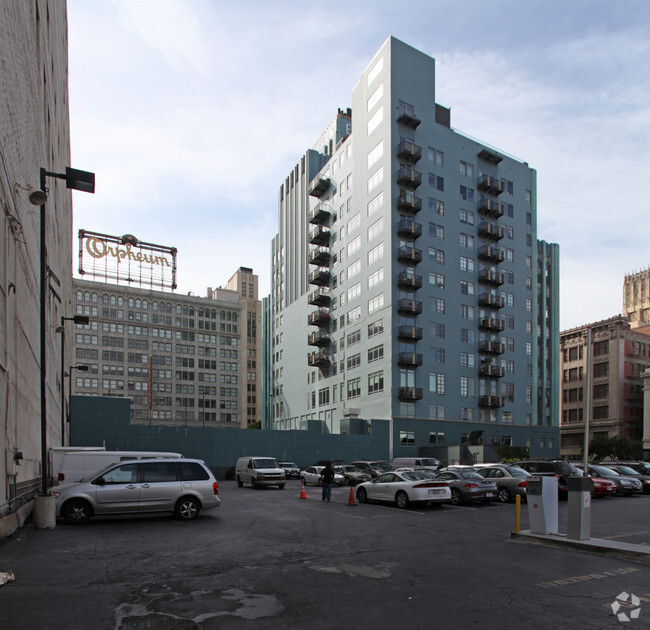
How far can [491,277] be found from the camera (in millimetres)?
66875

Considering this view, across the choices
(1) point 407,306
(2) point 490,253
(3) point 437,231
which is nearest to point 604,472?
(1) point 407,306

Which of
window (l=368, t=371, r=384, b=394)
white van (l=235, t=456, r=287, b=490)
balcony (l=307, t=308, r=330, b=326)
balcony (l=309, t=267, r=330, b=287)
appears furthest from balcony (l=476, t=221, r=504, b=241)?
white van (l=235, t=456, r=287, b=490)

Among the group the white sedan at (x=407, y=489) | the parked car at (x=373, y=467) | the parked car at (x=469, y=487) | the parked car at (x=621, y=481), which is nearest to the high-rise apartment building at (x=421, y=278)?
the parked car at (x=373, y=467)

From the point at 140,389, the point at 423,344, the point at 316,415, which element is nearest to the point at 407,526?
the point at 423,344

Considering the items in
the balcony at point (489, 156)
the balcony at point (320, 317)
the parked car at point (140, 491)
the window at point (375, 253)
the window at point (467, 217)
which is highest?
the balcony at point (489, 156)

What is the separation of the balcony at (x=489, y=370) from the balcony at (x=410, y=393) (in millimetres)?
9461

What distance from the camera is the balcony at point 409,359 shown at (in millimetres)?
59469

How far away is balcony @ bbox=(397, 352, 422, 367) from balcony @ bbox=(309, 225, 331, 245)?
22675 mm

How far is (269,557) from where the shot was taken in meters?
10.7

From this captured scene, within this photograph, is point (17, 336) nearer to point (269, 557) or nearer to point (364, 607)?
point (269, 557)

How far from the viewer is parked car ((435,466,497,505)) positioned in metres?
22.5

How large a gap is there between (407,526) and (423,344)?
4687cm

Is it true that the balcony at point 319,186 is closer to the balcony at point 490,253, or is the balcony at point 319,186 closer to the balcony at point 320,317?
the balcony at point 320,317

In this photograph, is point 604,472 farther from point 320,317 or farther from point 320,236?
point 320,236
